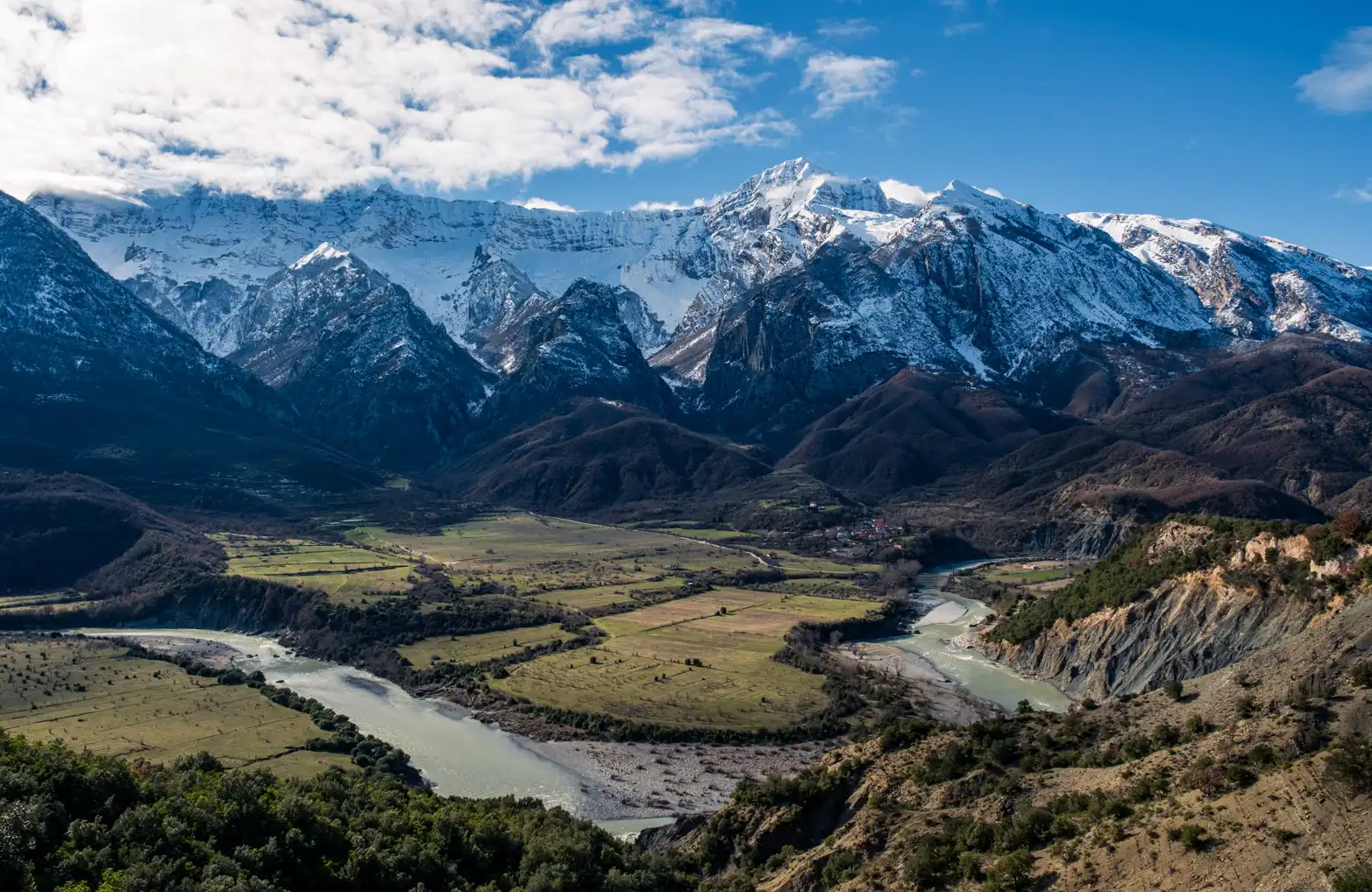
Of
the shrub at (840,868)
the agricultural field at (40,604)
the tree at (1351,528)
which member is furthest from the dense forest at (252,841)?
the agricultural field at (40,604)

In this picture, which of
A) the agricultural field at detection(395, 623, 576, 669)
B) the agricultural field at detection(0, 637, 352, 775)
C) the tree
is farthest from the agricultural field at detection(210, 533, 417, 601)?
the tree

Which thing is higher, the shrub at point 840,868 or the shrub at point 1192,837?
the shrub at point 1192,837

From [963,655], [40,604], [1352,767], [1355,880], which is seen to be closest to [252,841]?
[1355,880]

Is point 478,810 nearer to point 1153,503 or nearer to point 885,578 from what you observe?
point 885,578

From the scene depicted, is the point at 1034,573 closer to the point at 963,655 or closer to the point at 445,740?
the point at 963,655

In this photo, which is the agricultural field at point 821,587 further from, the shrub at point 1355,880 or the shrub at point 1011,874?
the shrub at point 1355,880

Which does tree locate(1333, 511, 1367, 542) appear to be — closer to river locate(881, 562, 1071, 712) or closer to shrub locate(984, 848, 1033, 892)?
river locate(881, 562, 1071, 712)

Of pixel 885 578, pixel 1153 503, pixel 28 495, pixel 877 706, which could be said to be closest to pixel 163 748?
pixel 877 706
